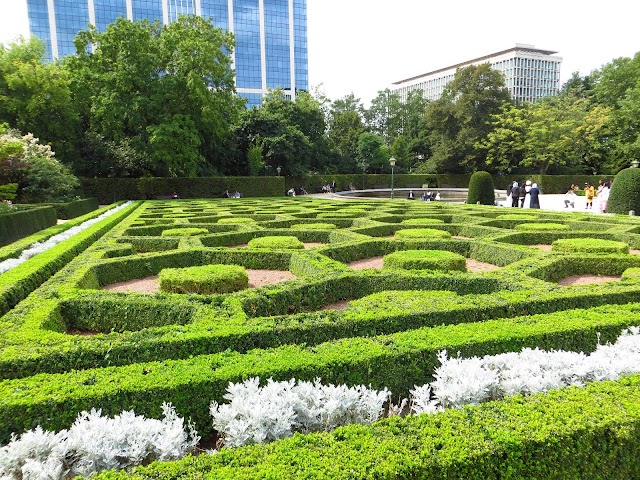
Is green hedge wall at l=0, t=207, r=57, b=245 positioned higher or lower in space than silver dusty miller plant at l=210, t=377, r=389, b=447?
higher

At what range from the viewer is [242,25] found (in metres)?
70.2

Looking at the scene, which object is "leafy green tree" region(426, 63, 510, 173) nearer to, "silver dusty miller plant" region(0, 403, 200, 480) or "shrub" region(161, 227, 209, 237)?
"shrub" region(161, 227, 209, 237)

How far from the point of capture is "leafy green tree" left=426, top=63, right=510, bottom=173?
42.8 metres

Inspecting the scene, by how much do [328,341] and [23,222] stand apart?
12.6 m

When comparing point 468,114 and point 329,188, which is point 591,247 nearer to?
point 329,188

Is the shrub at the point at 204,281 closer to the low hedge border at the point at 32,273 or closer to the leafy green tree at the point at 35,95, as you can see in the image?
the low hedge border at the point at 32,273

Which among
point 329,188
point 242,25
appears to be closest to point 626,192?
point 329,188

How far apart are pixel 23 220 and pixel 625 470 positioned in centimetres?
1486

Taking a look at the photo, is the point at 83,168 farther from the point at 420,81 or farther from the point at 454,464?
the point at 420,81

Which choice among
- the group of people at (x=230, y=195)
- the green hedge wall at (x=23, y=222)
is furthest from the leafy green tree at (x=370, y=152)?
the green hedge wall at (x=23, y=222)

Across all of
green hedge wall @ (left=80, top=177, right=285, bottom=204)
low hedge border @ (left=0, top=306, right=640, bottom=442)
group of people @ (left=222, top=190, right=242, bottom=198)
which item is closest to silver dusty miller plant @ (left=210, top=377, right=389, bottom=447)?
low hedge border @ (left=0, top=306, right=640, bottom=442)

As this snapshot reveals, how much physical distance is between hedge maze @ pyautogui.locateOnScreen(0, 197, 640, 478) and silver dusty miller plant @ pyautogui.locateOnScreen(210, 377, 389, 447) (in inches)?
8.8

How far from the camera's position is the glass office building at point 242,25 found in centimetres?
6150

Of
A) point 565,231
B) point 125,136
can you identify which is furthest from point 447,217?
point 125,136
